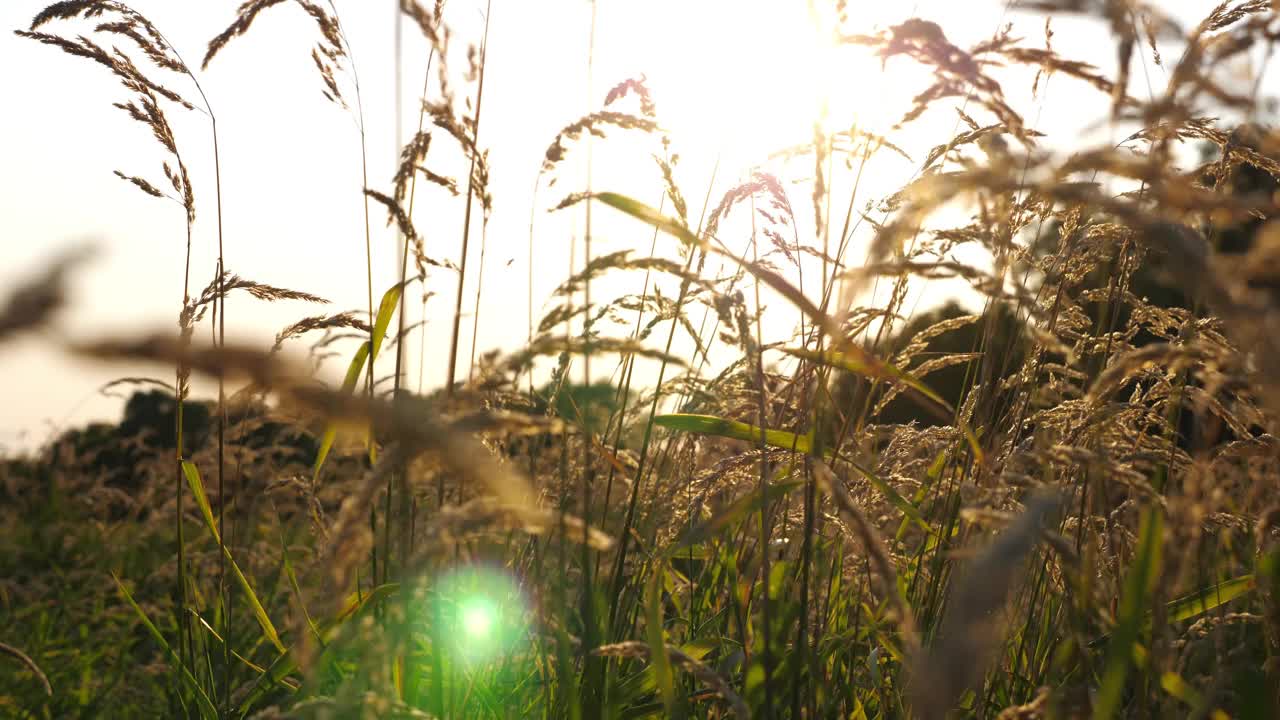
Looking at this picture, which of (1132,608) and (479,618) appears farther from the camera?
(479,618)

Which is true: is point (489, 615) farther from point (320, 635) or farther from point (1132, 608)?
point (1132, 608)

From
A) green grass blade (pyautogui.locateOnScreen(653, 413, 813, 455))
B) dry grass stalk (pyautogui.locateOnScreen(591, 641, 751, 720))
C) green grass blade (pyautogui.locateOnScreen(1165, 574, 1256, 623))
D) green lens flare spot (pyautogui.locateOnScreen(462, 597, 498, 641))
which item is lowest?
green lens flare spot (pyautogui.locateOnScreen(462, 597, 498, 641))

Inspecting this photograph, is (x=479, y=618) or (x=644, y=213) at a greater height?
(x=644, y=213)

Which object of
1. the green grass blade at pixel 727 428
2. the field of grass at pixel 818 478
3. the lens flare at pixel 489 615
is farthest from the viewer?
the lens flare at pixel 489 615

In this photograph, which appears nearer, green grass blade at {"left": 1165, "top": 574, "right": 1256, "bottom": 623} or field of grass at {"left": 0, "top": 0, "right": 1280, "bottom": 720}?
field of grass at {"left": 0, "top": 0, "right": 1280, "bottom": 720}

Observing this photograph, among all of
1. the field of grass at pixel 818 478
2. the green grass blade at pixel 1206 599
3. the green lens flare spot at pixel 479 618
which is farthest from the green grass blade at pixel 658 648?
the green grass blade at pixel 1206 599

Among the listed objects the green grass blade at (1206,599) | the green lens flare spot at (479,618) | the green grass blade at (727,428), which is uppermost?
the green grass blade at (727,428)

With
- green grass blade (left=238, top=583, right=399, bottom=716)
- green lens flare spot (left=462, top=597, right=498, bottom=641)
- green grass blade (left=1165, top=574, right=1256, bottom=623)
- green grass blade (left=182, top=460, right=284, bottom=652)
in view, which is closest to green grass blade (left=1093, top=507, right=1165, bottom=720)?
green grass blade (left=1165, top=574, right=1256, bottom=623)

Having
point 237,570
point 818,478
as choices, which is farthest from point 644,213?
point 237,570

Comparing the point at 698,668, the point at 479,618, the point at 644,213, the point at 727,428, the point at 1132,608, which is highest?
the point at 644,213

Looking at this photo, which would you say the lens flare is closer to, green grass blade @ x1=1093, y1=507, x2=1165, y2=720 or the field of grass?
the field of grass

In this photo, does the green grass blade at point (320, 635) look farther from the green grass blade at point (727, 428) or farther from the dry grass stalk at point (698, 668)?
the green grass blade at point (727, 428)

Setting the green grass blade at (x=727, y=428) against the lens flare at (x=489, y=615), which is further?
the lens flare at (x=489, y=615)

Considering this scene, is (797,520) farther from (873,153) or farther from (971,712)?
(873,153)
